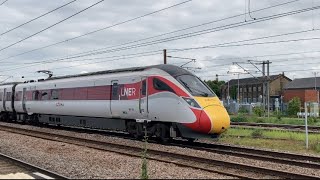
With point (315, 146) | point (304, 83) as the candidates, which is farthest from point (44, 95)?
point (304, 83)

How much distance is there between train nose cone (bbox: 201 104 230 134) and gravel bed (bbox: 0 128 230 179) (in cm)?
382

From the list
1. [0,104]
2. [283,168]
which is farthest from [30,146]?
[0,104]

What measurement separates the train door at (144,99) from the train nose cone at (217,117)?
282 cm

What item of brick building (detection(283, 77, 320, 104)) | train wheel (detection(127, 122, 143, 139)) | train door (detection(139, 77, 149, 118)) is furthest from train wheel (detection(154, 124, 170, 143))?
brick building (detection(283, 77, 320, 104))

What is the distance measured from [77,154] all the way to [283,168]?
664cm

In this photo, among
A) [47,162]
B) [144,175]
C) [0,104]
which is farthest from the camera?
[0,104]

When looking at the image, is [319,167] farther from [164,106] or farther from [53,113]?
[53,113]

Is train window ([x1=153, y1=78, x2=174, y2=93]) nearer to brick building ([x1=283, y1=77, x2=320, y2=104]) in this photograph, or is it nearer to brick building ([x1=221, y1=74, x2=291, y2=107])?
brick building ([x1=283, y1=77, x2=320, y2=104])

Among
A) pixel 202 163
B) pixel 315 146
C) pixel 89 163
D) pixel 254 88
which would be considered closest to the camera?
pixel 89 163

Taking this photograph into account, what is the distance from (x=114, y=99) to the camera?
1966cm

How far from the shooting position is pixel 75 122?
23.8 meters

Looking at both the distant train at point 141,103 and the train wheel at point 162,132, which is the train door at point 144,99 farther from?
the train wheel at point 162,132

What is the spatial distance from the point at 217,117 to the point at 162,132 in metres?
2.43

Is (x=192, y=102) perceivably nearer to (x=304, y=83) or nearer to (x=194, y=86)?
(x=194, y=86)
